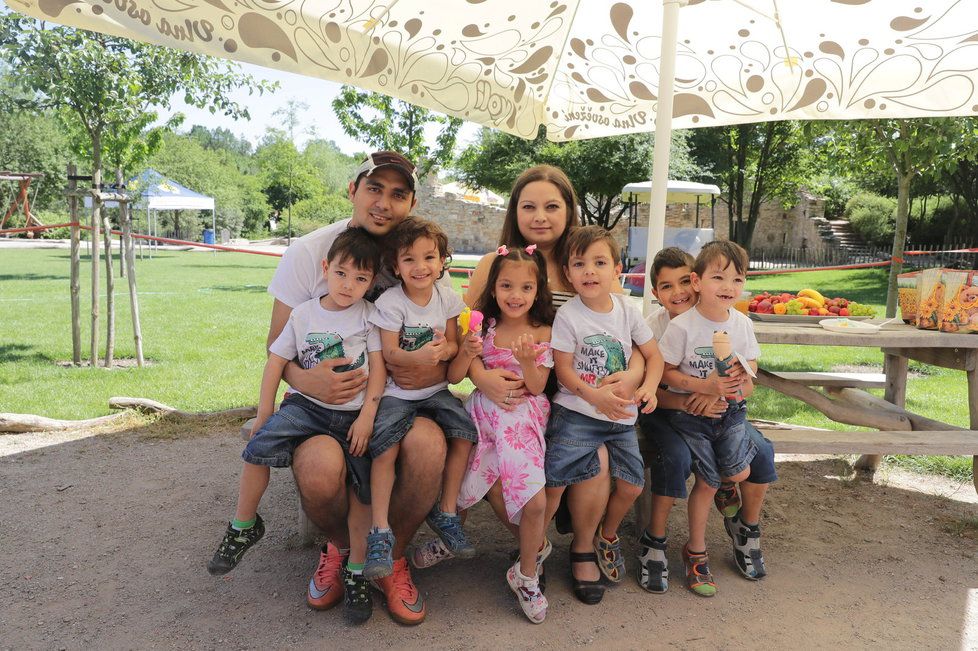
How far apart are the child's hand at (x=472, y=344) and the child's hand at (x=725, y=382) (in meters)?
A: 0.94

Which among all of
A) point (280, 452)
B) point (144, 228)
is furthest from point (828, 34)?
point (144, 228)

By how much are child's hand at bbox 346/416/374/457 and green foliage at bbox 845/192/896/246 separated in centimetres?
2586

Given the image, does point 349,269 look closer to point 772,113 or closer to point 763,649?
point 763,649

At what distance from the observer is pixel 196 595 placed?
109 inches

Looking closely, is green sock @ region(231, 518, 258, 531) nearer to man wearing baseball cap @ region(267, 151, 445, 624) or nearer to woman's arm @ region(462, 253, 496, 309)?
man wearing baseball cap @ region(267, 151, 445, 624)

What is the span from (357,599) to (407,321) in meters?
1.06

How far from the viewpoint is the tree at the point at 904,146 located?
308 inches

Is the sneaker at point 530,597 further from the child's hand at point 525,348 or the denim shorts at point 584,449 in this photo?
the child's hand at point 525,348

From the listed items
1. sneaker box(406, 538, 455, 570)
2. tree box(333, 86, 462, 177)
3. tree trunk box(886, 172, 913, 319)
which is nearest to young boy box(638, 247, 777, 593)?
sneaker box(406, 538, 455, 570)

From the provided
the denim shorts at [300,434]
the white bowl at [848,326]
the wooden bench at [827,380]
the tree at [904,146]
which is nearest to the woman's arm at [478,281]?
the denim shorts at [300,434]

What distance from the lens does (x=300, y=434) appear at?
2641mm

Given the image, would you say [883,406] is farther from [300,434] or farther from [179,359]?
[179,359]

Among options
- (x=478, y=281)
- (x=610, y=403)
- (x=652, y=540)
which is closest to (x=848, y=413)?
(x=652, y=540)

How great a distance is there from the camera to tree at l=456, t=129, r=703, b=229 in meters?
22.1
